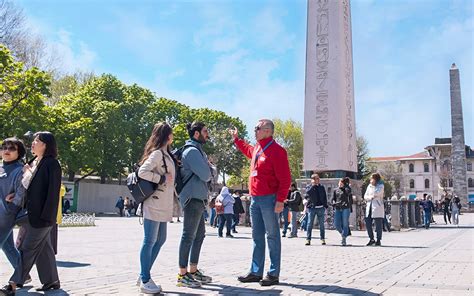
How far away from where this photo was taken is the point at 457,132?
57.4 m

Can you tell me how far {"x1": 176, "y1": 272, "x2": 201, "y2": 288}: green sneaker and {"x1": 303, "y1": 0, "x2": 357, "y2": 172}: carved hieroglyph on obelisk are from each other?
13.2 meters

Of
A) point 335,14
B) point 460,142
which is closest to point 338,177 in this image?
point 335,14

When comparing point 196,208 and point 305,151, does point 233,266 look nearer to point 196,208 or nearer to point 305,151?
point 196,208

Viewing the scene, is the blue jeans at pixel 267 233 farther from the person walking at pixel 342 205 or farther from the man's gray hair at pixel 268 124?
the person walking at pixel 342 205

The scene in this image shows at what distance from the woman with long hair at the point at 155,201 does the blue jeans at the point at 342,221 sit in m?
7.88

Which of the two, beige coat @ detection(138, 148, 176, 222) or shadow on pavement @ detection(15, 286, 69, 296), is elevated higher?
beige coat @ detection(138, 148, 176, 222)

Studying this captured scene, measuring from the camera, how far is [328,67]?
1873cm

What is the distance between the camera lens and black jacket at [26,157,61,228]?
16.3ft

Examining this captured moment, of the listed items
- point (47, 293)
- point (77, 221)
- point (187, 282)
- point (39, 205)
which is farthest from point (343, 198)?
point (77, 221)

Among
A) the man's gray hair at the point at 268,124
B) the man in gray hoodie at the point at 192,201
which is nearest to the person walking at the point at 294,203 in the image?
the man's gray hair at the point at 268,124

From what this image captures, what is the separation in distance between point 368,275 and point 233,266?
2153mm

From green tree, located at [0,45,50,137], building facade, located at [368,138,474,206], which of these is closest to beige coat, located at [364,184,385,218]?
green tree, located at [0,45,50,137]

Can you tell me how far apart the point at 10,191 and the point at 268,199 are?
9.85 ft

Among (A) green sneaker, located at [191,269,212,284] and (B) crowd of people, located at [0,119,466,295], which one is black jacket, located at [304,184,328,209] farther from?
(A) green sneaker, located at [191,269,212,284]
